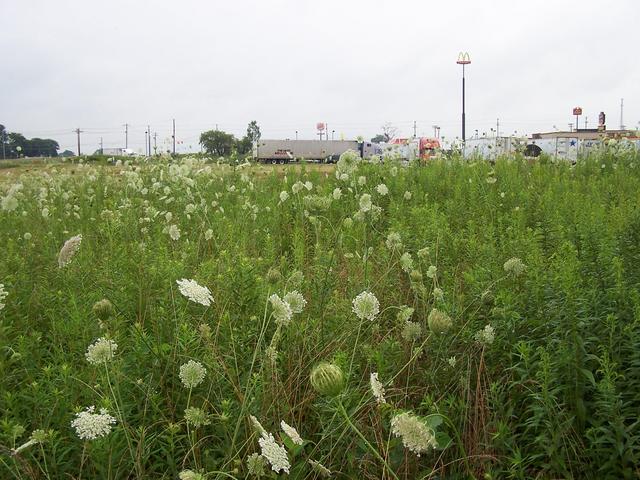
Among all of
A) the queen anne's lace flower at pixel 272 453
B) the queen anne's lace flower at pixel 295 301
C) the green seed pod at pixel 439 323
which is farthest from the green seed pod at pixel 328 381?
the queen anne's lace flower at pixel 295 301

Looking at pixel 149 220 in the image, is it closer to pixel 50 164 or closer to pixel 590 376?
pixel 590 376

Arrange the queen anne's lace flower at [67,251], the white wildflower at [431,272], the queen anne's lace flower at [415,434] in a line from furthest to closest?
the white wildflower at [431,272]
the queen anne's lace flower at [67,251]
the queen anne's lace flower at [415,434]

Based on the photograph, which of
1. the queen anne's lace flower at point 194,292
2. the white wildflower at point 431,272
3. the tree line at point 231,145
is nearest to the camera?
the queen anne's lace flower at point 194,292

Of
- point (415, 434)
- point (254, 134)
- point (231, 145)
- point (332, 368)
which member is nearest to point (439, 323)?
point (415, 434)

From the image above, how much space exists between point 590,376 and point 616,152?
8359 millimetres

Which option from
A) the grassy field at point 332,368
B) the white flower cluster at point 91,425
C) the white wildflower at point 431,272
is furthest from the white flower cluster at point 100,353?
the white wildflower at point 431,272

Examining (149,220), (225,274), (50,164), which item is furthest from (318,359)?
(50,164)

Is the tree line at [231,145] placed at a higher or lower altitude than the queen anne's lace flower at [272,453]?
higher

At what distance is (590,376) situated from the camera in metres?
1.64

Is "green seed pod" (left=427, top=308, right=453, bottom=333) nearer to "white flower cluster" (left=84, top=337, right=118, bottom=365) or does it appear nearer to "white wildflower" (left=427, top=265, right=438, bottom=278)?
"white wildflower" (left=427, top=265, right=438, bottom=278)

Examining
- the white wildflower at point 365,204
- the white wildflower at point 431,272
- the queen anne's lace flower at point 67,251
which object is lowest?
the white wildflower at point 431,272

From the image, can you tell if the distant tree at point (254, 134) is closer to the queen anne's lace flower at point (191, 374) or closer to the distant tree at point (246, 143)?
the distant tree at point (246, 143)

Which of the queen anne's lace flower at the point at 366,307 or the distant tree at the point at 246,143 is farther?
the distant tree at the point at 246,143

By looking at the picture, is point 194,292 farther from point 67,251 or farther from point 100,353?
point 67,251
